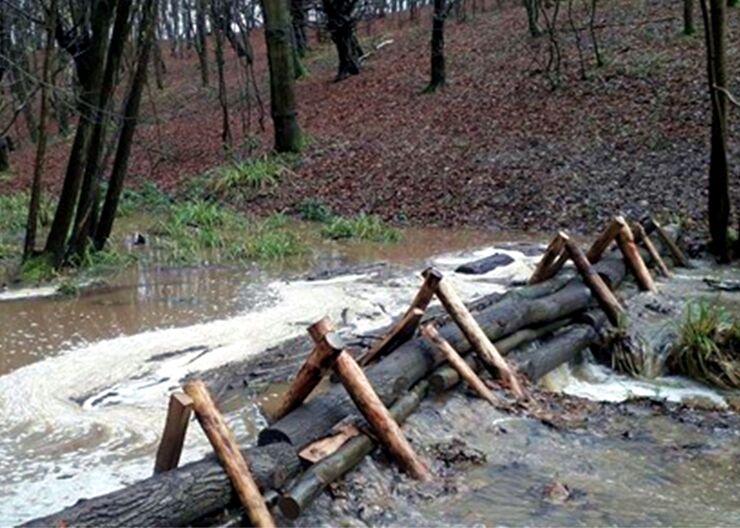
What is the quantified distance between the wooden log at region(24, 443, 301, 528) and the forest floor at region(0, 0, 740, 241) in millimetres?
10660

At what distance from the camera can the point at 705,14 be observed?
11.6 metres

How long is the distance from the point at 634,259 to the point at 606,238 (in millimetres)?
446

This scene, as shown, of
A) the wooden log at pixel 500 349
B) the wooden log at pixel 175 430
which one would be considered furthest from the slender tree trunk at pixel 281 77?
the wooden log at pixel 175 430

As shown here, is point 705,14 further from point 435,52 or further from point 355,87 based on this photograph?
point 355,87

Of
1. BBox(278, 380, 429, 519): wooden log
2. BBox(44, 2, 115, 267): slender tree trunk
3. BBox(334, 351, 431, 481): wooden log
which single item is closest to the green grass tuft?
BBox(44, 2, 115, 267): slender tree trunk

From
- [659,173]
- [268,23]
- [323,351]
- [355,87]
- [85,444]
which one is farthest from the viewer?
[355,87]

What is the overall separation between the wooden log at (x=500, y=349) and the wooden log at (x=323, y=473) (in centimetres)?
74

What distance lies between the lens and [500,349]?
769cm

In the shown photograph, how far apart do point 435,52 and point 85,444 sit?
19.2 metres

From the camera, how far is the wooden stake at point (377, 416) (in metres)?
5.55

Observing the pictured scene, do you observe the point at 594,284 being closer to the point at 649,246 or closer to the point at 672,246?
the point at 649,246

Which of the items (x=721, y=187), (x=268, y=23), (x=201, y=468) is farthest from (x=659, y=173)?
(x=201, y=468)

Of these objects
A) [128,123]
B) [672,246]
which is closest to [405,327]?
[672,246]

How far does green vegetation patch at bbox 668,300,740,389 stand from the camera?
25.7 ft
